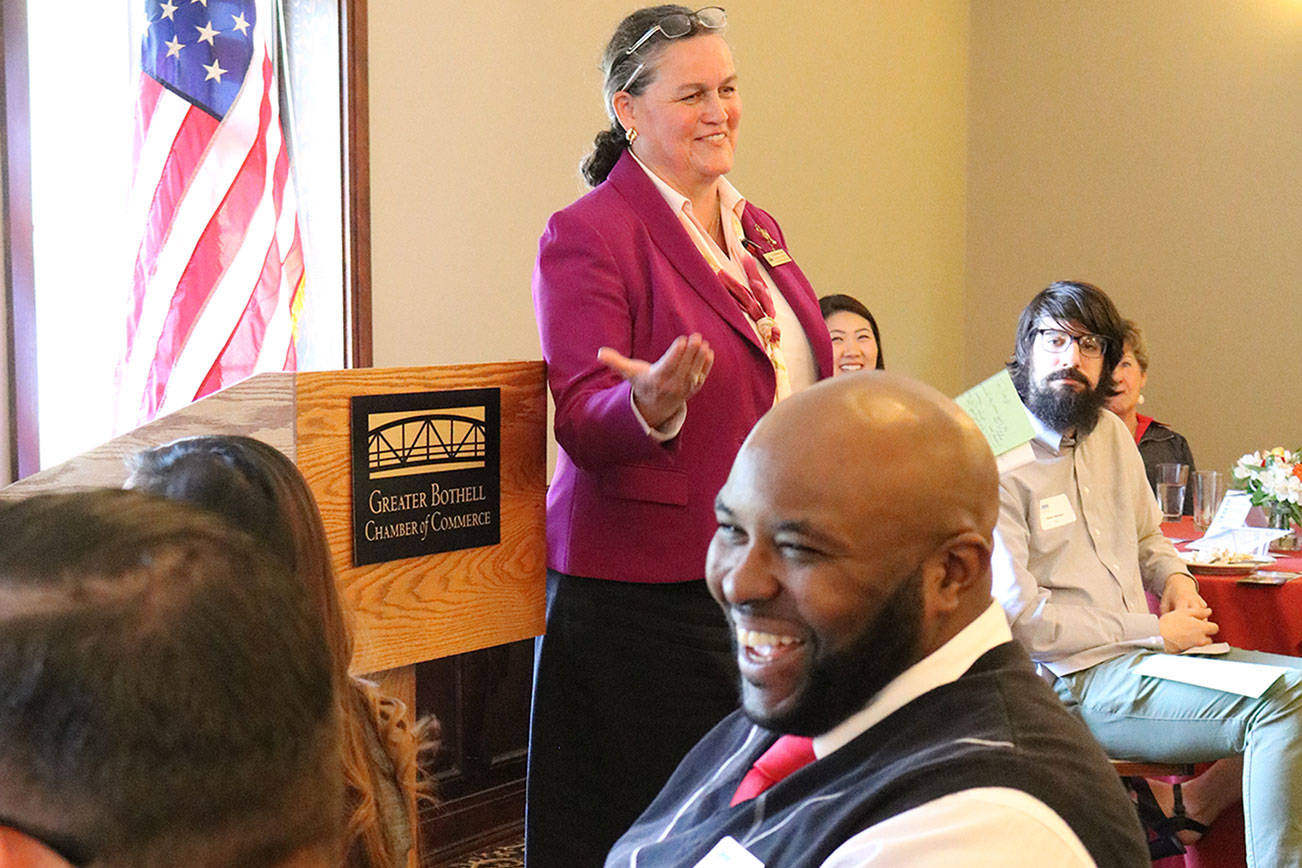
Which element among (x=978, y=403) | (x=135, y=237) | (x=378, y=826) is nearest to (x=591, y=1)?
(x=135, y=237)

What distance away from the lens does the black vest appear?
3.40ft

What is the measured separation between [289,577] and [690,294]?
1.54 metres

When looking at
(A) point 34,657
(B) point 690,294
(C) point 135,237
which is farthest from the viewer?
(C) point 135,237

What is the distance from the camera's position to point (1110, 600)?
3029mm

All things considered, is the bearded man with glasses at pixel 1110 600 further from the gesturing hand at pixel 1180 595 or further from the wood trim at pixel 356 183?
the wood trim at pixel 356 183

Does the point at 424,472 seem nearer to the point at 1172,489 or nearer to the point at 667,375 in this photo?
the point at 667,375

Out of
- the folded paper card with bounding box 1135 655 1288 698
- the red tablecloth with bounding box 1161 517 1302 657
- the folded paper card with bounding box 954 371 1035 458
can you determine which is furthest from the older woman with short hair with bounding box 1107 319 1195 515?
the folded paper card with bounding box 954 371 1035 458

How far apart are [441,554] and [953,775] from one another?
98cm

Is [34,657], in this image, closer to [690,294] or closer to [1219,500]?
[690,294]

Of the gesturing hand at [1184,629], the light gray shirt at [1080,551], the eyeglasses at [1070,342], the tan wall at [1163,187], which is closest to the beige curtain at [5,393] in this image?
the light gray shirt at [1080,551]

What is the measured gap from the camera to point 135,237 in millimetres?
3045

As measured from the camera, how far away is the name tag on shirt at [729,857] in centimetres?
120

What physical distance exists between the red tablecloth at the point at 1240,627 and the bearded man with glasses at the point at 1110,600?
7cm

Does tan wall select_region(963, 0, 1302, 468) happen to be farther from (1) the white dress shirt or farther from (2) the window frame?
(1) the white dress shirt
